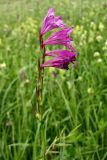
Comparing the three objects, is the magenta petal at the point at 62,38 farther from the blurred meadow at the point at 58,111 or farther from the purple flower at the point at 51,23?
the blurred meadow at the point at 58,111

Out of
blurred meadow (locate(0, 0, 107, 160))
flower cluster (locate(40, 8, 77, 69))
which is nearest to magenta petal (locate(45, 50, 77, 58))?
flower cluster (locate(40, 8, 77, 69))

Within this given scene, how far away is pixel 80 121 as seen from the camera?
2678 millimetres

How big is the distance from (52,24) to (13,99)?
186cm

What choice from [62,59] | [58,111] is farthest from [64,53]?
[58,111]

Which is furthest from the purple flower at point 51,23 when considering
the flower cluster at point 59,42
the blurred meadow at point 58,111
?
the blurred meadow at point 58,111

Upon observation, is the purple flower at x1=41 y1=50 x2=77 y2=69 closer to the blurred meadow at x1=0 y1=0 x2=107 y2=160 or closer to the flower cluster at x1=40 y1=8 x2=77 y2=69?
the flower cluster at x1=40 y1=8 x2=77 y2=69

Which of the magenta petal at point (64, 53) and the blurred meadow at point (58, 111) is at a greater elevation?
the magenta petal at point (64, 53)

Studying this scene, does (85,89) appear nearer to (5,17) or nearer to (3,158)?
(3,158)

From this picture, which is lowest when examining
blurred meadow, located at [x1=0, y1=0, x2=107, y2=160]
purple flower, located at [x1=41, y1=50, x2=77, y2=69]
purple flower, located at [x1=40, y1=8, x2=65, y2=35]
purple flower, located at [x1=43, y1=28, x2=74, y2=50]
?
blurred meadow, located at [x1=0, y1=0, x2=107, y2=160]

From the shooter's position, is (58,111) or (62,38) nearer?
(62,38)

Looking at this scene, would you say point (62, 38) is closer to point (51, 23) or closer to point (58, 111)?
point (51, 23)

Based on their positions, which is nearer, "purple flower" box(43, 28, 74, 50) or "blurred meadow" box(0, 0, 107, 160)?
"purple flower" box(43, 28, 74, 50)

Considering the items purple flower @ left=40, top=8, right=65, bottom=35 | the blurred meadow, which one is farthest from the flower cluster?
the blurred meadow

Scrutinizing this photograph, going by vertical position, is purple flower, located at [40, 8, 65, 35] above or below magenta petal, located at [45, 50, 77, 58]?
above
